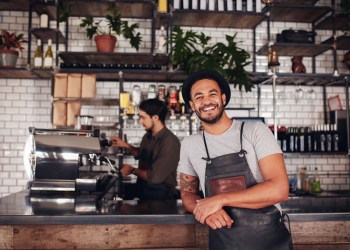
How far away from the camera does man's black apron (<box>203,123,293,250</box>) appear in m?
1.74

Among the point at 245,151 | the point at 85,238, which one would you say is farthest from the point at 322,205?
the point at 85,238

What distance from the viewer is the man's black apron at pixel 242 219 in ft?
5.72

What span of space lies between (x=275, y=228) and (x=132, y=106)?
9.53 feet

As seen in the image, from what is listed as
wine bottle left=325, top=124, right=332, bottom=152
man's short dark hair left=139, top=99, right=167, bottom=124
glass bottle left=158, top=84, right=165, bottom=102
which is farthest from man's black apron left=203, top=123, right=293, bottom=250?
wine bottle left=325, top=124, right=332, bottom=152

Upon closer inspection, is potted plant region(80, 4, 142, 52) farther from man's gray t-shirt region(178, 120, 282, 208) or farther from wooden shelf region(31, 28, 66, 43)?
man's gray t-shirt region(178, 120, 282, 208)

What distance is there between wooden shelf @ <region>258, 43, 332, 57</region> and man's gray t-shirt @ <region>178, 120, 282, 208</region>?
2.89m

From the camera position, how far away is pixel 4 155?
4672 mm

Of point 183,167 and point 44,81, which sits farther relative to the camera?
point 44,81

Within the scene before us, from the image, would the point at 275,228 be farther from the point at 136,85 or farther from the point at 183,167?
the point at 136,85

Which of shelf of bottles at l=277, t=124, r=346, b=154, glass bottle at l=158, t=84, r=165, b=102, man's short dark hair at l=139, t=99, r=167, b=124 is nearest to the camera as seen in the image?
man's short dark hair at l=139, t=99, r=167, b=124

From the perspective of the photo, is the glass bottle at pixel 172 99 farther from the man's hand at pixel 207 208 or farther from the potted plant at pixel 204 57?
the man's hand at pixel 207 208

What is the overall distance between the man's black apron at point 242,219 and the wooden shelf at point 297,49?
9.89 ft

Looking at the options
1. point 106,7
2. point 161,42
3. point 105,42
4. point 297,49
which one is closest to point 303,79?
point 297,49

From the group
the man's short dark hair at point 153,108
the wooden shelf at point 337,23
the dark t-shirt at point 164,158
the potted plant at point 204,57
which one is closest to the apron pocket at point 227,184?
the dark t-shirt at point 164,158
